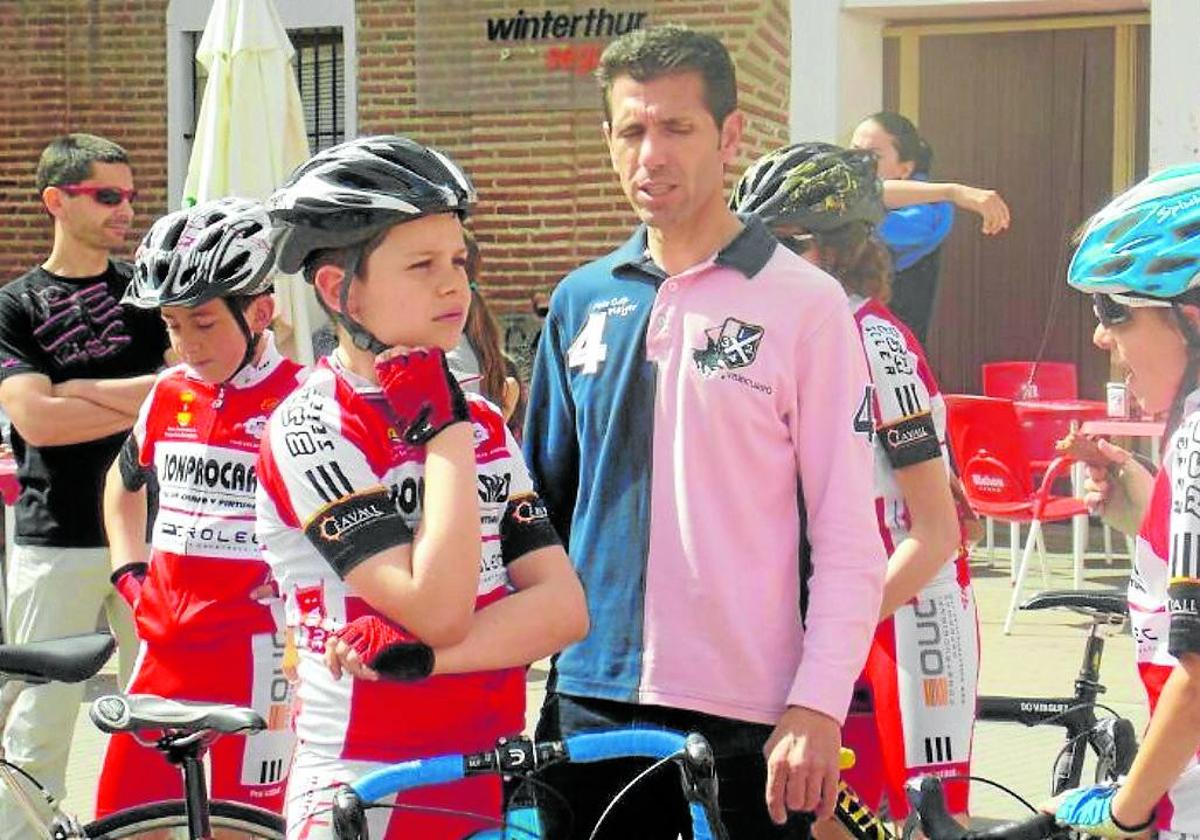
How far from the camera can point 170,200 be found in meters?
19.1

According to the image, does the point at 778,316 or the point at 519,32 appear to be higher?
the point at 519,32

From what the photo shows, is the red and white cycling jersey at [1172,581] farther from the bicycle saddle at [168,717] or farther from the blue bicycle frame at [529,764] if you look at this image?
the bicycle saddle at [168,717]

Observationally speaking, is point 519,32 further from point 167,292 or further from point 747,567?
point 747,567

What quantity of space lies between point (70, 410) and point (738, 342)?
358 cm

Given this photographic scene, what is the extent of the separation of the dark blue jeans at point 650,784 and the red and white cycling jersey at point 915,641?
46.3 inches

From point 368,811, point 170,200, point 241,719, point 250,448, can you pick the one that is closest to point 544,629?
point 368,811

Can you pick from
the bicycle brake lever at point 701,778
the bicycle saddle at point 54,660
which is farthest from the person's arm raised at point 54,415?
the bicycle brake lever at point 701,778

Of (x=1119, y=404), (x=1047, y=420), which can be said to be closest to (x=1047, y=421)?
(x=1047, y=420)

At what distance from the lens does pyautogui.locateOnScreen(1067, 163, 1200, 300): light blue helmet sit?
335 centimetres

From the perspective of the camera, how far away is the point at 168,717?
13.1 feet

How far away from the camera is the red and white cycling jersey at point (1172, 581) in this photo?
3.09 m

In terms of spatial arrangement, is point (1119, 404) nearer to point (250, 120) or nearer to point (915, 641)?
point (250, 120)

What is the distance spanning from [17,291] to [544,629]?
4065 mm

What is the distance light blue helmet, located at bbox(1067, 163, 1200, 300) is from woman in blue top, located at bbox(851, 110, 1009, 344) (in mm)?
3555
